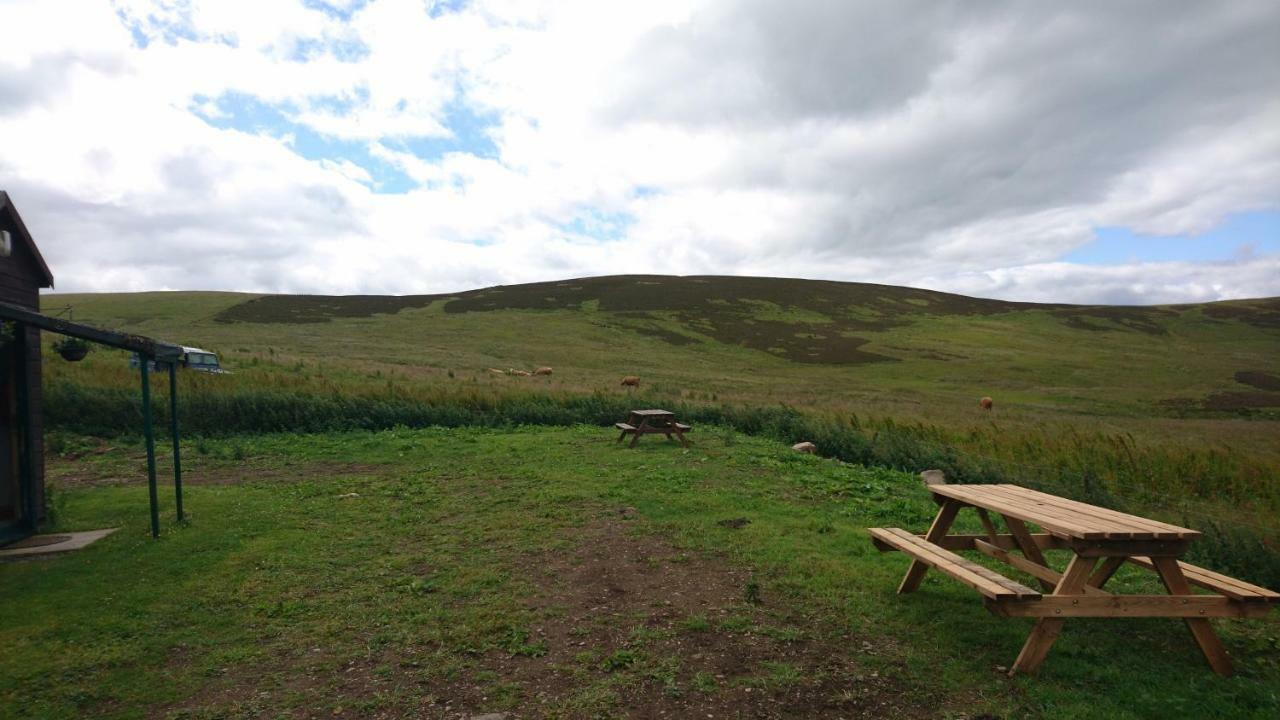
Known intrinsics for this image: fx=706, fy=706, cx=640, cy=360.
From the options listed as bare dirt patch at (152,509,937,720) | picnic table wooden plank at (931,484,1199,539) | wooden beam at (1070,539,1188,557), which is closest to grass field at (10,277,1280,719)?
bare dirt patch at (152,509,937,720)

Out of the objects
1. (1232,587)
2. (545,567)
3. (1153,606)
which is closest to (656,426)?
(545,567)

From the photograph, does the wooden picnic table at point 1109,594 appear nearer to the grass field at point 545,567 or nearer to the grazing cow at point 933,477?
the grass field at point 545,567

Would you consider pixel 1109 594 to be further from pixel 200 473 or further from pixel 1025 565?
pixel 200 473

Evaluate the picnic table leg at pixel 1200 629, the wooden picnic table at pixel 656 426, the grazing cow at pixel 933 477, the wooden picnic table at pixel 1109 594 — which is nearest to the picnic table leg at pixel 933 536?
the wooden picnic table at pixel 1109 594

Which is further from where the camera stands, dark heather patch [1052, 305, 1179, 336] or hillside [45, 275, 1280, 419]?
dark heather patch [1052, 305, 1179, 336]

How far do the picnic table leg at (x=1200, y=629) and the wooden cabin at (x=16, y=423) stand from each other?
11.7 m

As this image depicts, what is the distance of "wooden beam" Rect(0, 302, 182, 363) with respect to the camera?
7.19 metres

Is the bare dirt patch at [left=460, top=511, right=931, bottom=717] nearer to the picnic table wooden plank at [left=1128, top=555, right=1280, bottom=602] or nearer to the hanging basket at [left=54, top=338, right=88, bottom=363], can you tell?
the picnic table wooden plank at [left=1128, top=555, right=1280, bottom=602]

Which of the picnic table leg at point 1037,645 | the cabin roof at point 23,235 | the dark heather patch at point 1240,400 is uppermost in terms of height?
the cabin roof at point 23,235

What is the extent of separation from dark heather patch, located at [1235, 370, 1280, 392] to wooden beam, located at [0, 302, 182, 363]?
2157 inches

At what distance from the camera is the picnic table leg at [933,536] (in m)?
6.26

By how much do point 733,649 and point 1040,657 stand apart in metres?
2.09

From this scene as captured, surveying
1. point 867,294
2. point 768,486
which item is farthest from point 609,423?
point 867,294

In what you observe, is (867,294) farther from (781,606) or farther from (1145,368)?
→ (781,606)
